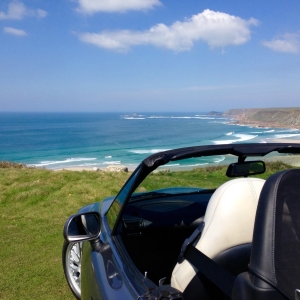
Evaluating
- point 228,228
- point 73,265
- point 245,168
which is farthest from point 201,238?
point 73,265

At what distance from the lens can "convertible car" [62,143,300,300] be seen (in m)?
1.39

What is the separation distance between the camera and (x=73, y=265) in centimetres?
366

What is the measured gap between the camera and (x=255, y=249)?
4.59 ft

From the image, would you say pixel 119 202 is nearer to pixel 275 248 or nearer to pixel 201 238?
pixel 201 238

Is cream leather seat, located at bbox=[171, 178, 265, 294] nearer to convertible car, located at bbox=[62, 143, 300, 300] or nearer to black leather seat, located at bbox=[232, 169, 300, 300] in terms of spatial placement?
convertible car, located at bbox=[62, 143, 300, 300]

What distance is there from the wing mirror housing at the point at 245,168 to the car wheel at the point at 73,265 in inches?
69.0

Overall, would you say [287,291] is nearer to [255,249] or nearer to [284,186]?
[255,249]

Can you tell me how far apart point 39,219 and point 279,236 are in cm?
611

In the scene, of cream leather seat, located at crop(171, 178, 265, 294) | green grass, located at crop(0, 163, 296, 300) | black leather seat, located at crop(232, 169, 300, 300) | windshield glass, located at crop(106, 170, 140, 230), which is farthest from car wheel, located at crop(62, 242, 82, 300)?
black leather seat, located at crop(232, 169, 300, 300)

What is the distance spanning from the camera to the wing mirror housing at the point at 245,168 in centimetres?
247

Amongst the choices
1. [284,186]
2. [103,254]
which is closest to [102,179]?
[103,254]

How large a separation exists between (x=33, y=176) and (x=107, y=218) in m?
7.02

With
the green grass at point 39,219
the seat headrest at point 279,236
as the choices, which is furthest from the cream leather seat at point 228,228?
the green grass at point 39,219

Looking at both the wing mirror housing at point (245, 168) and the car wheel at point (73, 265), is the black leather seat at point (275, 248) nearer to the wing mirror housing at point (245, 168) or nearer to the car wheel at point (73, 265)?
the wing mirror housing at point (245, 168)
